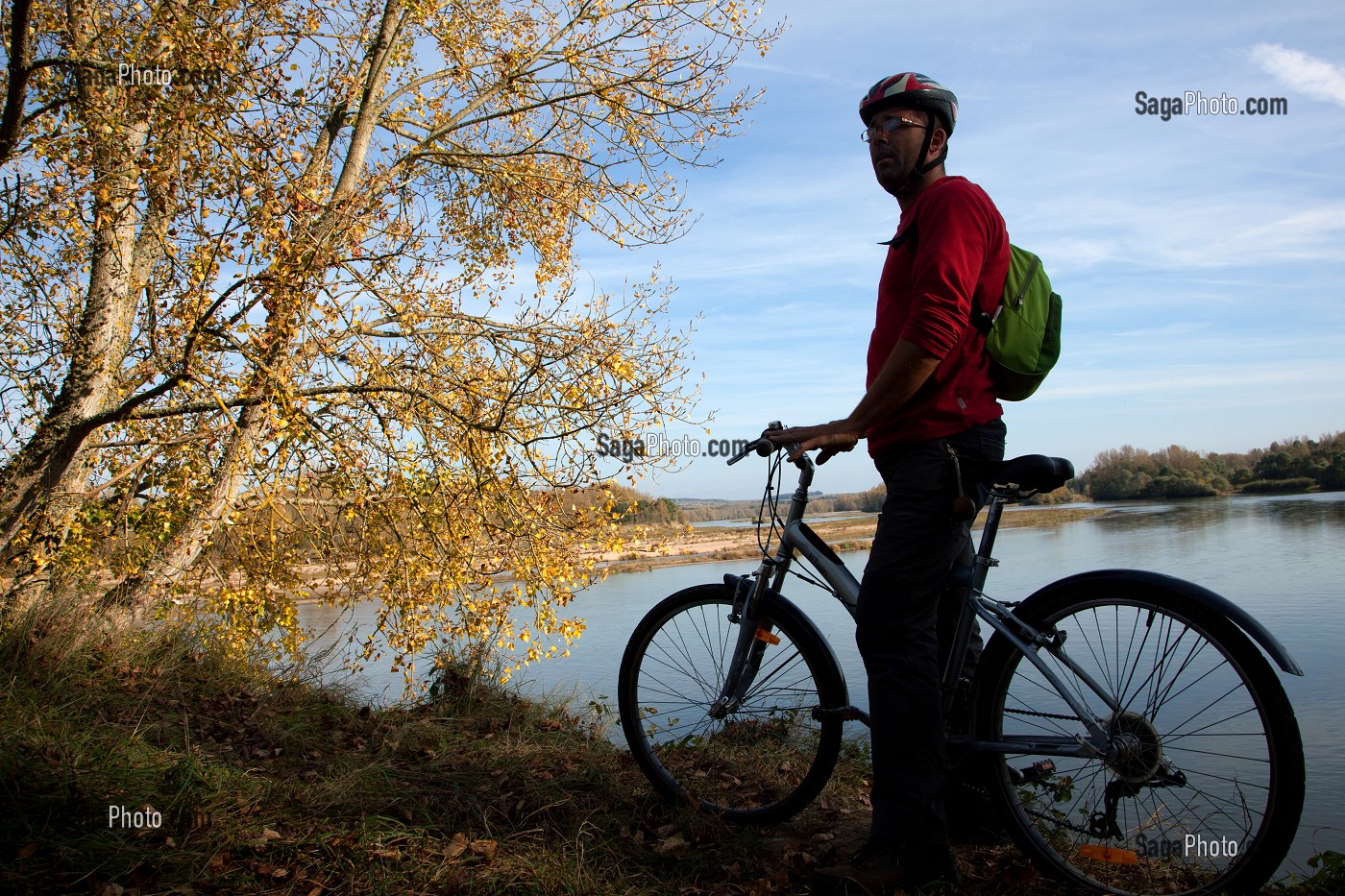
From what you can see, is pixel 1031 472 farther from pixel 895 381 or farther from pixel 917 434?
pixel 895 381

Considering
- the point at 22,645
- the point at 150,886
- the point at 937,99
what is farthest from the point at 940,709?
the point at 22,645

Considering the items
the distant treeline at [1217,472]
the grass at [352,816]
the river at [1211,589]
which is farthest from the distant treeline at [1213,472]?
the grass at [352,816]

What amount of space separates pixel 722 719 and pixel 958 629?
1.06m

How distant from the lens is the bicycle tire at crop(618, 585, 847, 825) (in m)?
3.07

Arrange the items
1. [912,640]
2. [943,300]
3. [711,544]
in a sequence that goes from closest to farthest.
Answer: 1. [943,300]
2. [912,640]
3. [711,544]

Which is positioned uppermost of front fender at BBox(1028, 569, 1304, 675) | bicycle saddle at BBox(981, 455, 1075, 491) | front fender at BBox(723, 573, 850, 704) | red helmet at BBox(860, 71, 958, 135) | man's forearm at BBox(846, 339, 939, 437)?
red helmet at BBox(860, 71, 958, 135)

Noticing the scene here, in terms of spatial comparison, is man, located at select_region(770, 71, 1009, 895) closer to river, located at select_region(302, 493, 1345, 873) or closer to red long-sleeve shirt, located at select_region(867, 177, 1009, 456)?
red long-sleeve shirt, located at select_region(867, 177, 1009, 456)

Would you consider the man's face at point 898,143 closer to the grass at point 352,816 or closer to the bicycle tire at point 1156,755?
the bicycle tire at point 1156,755

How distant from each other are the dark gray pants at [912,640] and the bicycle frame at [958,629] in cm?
14

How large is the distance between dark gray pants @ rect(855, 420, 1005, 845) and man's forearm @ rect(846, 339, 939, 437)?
0.56 feet

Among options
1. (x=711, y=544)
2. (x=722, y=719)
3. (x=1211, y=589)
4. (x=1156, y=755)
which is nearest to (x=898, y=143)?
(x=1156, y=755)

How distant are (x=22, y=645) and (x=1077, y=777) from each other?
520cm

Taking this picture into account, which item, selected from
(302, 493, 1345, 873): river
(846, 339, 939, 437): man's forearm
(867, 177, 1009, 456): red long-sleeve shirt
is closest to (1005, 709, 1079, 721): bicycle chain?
(867, 177, 1009, 456): red long-sleeve shirt

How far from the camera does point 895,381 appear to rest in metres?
2.42
